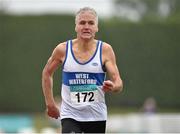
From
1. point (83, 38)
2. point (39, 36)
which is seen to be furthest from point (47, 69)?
point (39, 36)

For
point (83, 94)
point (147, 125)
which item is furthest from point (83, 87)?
point (147, 125)

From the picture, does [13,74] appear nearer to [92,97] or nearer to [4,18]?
[4,18]

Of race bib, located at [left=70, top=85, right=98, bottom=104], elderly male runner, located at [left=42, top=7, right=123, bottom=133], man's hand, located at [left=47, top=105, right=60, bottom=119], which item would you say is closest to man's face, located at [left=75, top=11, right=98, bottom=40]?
elderly male runner, located at [left=42, top=7, right=123, bottom=133]

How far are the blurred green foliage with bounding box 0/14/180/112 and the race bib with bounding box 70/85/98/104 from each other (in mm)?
34127

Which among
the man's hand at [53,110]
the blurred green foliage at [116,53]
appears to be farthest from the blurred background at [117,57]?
the man's hand at [53,110]

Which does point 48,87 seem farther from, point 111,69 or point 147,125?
point 147,125

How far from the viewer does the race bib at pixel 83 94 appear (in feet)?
30.2

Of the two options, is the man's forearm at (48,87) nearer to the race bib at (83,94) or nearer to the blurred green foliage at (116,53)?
the race bib at (83,94)

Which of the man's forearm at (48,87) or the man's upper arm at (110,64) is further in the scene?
the man's forearm at (48,87)

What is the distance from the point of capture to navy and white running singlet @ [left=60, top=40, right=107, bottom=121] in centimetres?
916

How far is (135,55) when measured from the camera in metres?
45.8

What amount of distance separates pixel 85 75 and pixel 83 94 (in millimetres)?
223

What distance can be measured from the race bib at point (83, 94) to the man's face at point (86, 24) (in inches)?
22.0

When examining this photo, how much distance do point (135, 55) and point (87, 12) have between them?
36706mm
